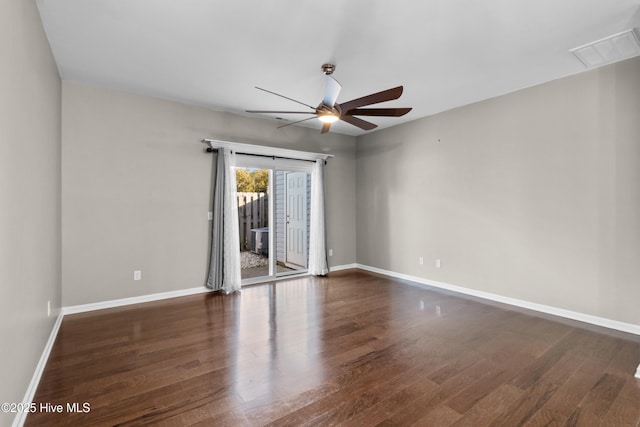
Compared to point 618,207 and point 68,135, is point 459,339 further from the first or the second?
point 68,135

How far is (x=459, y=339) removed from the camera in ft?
9.95

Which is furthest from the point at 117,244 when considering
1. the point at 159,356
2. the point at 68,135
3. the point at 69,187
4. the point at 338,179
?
the point at 338,179

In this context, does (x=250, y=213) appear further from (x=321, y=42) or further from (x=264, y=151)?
(x=321, y=42)

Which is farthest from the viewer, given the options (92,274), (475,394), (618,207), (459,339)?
(92,274)

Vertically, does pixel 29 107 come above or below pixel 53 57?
below

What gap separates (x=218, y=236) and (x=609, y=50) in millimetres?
5062

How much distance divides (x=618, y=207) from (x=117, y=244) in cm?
589

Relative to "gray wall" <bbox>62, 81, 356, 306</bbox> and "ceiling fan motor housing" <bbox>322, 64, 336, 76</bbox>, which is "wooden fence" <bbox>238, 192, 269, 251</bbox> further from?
"ceiling fan motor housing" <bbox>322, 64, 336, 76</bbox>

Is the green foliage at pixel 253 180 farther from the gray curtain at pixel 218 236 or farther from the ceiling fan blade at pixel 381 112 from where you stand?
the ceiling fan blade at pixel 381 112

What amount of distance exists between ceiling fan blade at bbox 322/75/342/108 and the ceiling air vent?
2355mm

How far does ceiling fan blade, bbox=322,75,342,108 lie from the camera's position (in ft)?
8.99

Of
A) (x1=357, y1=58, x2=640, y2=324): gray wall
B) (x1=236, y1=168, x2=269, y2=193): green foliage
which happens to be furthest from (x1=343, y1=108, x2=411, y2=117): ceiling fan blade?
(x1=236, y1=168, x2=269, y2=193): green foliage

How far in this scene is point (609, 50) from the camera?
299cm

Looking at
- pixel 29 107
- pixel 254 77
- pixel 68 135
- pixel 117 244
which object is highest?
pixel 254 77
